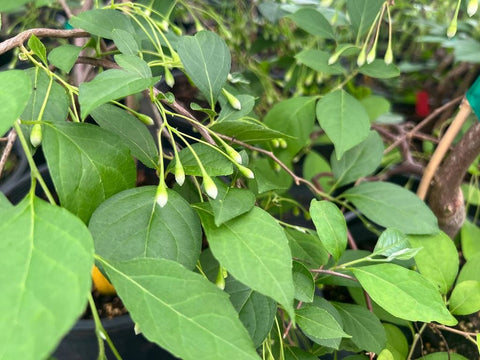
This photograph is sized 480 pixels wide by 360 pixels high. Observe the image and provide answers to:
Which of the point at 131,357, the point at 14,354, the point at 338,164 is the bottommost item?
the point at 131,357

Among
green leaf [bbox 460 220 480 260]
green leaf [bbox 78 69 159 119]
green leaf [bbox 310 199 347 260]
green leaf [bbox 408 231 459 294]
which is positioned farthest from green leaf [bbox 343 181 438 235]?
green leaf [bbox 78 69 159 119]

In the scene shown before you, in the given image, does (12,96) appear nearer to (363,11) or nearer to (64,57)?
(64,57)

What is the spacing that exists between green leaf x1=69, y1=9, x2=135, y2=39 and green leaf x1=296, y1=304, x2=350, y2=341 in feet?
0.93

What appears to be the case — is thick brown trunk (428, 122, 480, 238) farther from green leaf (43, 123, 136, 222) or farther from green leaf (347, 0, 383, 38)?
green leaf (43, 123, 136, 222)

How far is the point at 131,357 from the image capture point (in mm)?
640

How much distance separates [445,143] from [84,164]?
46cm

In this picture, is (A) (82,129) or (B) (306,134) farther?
(B) (306,134)

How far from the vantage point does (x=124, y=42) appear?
0.38 meters

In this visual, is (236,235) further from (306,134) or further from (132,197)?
(306,134)

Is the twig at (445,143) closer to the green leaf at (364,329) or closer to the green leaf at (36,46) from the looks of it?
the green leaf at (364,329)

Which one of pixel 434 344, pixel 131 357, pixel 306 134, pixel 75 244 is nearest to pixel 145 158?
pixel 75 244

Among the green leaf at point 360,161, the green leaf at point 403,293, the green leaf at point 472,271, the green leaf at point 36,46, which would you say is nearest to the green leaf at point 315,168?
the green leaf at point 360,161

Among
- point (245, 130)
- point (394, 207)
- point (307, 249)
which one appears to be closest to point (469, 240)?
point (394, 207)

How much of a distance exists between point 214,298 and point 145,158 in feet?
0.46
